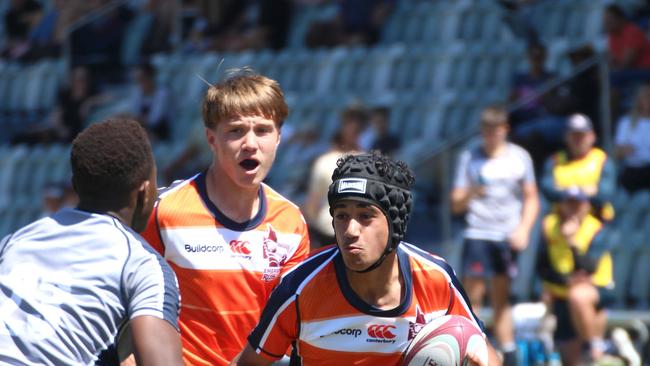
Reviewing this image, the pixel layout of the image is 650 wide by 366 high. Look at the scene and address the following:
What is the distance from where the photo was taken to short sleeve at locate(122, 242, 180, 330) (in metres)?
3.99

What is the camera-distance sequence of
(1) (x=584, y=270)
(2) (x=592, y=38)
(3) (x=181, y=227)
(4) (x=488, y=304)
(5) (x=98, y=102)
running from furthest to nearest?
(5) (x=98, y=102), (2) (x=592, y=38), (4) (x=488, y=304), (1) (x=584, y=270), (3) (x=181, y=227)

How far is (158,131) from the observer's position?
14.3 m

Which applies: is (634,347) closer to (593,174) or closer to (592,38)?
(593,174)

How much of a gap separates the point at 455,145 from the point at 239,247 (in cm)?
546

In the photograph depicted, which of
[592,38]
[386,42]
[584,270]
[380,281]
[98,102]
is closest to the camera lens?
[380,281]

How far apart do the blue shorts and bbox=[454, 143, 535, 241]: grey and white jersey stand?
0.18ft

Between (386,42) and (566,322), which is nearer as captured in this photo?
(566,322)

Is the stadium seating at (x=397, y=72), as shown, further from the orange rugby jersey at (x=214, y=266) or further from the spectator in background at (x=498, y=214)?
the orange rugby jersey at (x=214, y=266)

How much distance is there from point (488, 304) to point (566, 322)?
0.96 metres

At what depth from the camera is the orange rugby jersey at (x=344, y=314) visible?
196 inches

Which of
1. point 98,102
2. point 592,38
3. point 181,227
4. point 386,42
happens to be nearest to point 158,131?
point 98,102

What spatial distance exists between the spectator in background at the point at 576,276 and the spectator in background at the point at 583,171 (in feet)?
0.28

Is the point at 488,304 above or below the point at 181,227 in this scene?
below

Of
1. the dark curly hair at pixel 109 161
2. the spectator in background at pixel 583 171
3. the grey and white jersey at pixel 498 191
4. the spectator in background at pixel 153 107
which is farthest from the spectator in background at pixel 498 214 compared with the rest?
the dark curly hair at pixel 109 161
